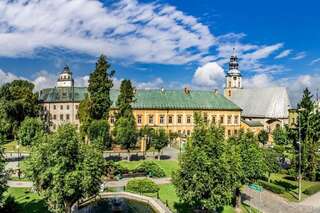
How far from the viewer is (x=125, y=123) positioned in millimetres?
43375

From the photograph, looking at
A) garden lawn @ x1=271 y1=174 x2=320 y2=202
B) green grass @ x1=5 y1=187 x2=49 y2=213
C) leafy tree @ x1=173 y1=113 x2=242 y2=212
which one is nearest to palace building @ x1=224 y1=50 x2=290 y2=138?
garden lawn @ x1=271 y1=174 x2=320 y2=202

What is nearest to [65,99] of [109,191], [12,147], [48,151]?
[12,147]

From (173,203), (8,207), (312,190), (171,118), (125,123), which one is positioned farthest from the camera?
(171,118)

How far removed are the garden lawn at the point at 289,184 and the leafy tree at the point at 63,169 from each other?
1972cm

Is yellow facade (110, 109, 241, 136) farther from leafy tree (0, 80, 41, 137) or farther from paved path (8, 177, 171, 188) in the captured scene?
paved path (8, 177, 171, 188)

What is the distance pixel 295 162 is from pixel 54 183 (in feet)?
86.8

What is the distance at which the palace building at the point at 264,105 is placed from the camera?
74.9 meters

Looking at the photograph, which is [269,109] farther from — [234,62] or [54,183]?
[54,183]

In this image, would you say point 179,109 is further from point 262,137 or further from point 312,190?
point 312,190

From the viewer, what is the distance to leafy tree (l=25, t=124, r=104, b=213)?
1797cm

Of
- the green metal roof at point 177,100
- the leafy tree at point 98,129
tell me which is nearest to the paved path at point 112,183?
the leafy tree at point 98,129

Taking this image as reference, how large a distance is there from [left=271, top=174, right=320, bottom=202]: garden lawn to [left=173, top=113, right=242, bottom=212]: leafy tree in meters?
13.2

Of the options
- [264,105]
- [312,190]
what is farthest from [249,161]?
[264,105]

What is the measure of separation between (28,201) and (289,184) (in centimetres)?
2517
